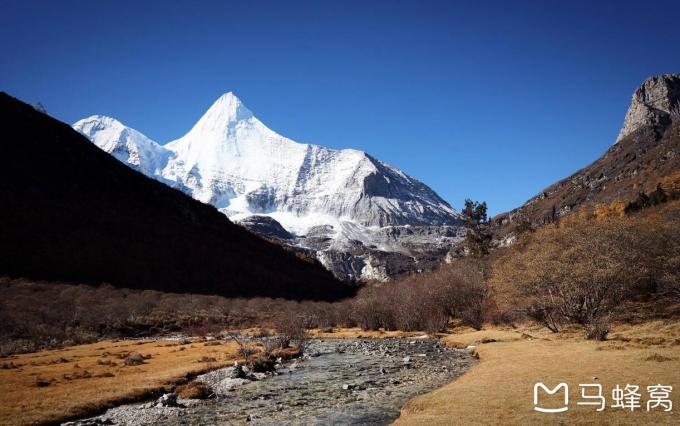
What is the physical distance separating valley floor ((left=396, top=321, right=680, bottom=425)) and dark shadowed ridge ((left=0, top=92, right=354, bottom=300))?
373 ft

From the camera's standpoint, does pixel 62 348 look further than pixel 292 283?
No

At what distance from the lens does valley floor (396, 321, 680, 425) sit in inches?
565

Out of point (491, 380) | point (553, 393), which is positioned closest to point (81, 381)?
point (491, 380)

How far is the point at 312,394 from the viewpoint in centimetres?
2544

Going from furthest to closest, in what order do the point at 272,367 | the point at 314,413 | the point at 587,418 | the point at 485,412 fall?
the point at 272,367 → the point at 314,413 → the point at 485,412 → the point at 587,418

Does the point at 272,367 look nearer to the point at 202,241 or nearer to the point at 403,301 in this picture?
the point at 403,301

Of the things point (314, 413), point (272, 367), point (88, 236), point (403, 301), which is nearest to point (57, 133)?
point (88, 236)

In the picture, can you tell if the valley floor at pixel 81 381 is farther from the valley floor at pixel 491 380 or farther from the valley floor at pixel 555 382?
the valley floor at pixel 555 382

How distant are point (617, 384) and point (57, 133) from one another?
208m

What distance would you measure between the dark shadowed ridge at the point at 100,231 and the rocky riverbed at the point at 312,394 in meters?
97.8

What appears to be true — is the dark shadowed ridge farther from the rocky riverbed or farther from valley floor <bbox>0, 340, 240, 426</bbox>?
the rocky riverbed

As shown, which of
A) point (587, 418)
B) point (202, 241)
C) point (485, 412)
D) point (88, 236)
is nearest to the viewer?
point (587, 418)

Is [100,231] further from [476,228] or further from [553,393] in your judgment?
[553,393]

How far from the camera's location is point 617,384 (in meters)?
17.3
